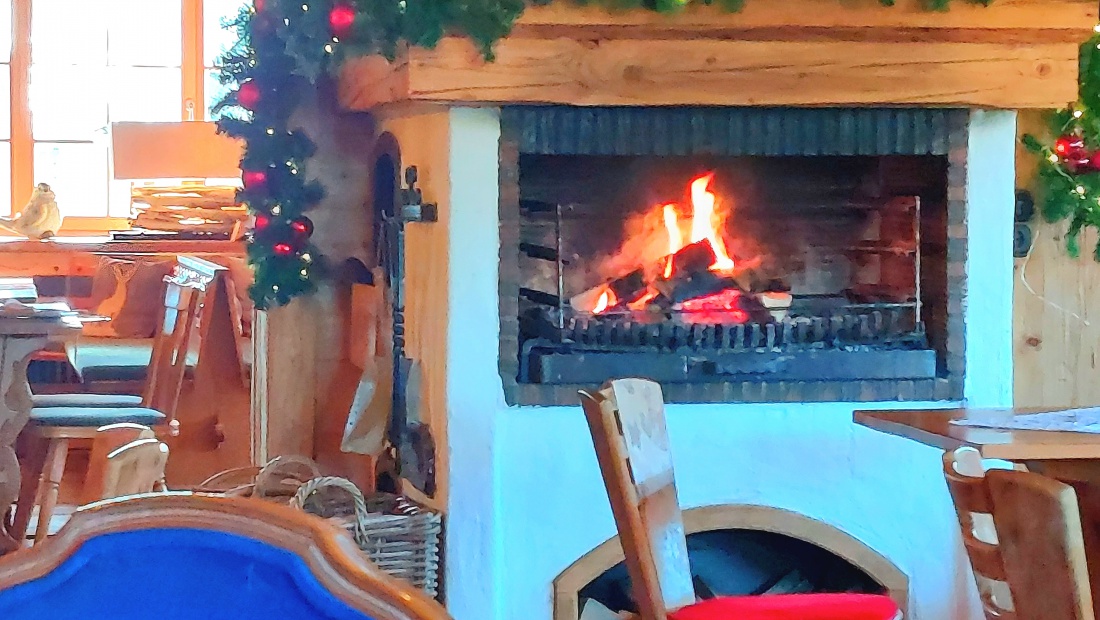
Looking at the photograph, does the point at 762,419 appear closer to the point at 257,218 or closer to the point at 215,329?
the point at 257,218

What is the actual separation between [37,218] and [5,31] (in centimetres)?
91

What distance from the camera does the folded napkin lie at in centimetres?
199

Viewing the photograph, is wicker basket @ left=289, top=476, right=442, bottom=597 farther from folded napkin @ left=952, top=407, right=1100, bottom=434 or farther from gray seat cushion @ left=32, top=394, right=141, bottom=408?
gray seat cushion @ left=32, top=394, right=141, bottom=408

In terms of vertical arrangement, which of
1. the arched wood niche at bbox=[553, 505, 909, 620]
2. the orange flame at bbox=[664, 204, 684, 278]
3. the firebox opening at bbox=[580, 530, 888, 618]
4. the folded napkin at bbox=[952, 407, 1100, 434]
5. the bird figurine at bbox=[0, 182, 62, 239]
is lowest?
the firebox opening at bbox=[580, 530, 888, 618]

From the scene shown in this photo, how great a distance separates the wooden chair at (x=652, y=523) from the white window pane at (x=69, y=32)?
13.1ft

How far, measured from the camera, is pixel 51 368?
15.1 feet

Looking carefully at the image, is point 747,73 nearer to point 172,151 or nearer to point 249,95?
point 249,95

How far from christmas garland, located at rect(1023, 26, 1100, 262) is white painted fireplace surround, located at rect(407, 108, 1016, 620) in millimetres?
205

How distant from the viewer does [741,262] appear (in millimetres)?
2826

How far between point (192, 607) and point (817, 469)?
70.6 inches

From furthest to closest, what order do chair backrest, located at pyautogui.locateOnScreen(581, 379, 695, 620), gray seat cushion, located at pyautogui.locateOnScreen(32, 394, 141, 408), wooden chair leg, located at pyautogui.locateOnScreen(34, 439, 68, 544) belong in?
gray seat cushion, located at pyautogui.locateOnScreen(32, 394, 141, 408), wooden chair leg, located at pyautogui.locateOnScreen(34, 439, 68, 544), chair backrest, located at pyautogui.locateOnScreen(581, 379, 695, 620)

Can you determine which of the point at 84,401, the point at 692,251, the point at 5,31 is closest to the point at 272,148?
the point at 692,251

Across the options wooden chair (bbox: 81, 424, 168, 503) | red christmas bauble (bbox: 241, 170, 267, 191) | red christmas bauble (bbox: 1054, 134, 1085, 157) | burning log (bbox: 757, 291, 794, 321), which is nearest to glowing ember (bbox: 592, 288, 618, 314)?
burning log (bbox: 757, 291, 794, 321)

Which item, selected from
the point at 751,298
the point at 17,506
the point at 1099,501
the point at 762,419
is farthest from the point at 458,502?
the point at 17,506
